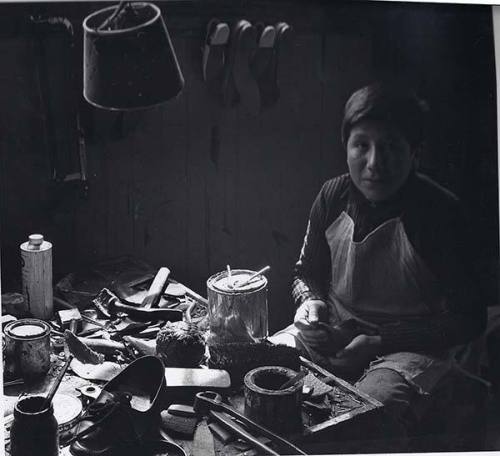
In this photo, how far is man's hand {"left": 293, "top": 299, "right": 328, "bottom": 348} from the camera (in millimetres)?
2449

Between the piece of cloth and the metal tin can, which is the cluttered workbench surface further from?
the piece of cloth

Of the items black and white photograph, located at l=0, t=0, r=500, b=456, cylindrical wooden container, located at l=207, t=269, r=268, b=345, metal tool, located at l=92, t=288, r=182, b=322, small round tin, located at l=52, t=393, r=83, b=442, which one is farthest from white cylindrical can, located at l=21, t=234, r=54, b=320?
cylindrical wooden container, located at l=207, t=269, r=268, b=345

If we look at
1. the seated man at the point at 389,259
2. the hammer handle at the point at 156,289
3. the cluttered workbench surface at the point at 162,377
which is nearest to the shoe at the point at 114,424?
the cluttered workbench surface at the point at 162,377

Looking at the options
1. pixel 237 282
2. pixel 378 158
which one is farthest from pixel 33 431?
pixel 378 158

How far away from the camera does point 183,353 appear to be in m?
2.17

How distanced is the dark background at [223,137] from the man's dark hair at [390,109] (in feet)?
0.11

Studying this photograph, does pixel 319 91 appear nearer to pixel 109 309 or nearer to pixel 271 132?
pixel 271 132

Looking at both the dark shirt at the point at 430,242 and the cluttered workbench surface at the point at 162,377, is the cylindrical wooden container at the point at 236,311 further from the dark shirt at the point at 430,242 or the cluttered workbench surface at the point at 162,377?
the dark shirt at the point at 430,242

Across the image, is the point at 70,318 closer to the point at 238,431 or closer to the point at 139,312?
the point at 139,312

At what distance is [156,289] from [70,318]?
28cm

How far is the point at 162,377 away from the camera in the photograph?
2.03 metres

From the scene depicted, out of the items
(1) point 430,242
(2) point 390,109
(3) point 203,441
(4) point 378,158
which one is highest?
(2) point 390,109

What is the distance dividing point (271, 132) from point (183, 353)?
0.72m

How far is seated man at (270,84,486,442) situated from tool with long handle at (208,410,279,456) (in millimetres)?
492
